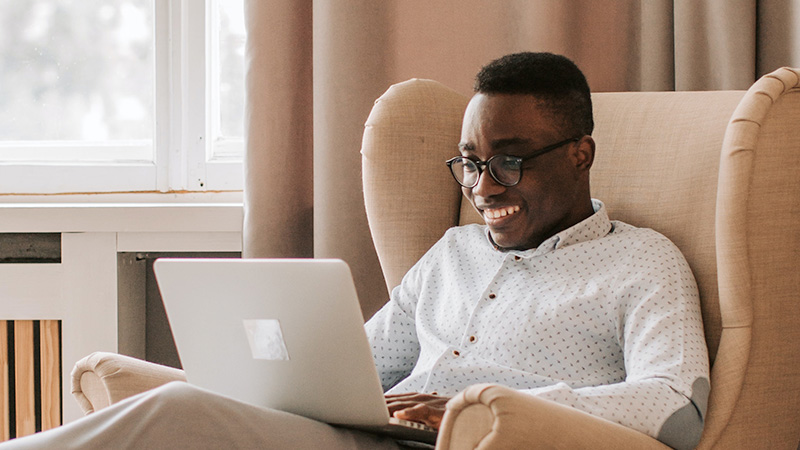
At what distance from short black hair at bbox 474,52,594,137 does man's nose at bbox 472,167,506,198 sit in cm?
13

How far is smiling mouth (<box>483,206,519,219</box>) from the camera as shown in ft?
4.26

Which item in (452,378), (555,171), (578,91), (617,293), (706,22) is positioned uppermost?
(706,22)

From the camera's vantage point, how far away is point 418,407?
105 cm

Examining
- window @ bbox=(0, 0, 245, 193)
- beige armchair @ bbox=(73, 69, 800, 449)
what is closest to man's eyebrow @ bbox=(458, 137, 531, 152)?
beige armchair @ bbox=(73, 69, 800, 449)

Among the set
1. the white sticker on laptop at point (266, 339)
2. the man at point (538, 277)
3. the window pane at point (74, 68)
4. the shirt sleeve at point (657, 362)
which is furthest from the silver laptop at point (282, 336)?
the window pane at point (74, 68)

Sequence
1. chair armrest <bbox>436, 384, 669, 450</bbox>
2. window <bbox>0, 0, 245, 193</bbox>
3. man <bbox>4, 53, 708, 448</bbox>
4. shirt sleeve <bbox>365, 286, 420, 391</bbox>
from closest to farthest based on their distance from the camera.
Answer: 1. chair armrest <bbox>436, 384, 669, 450</bbox>
2. man <bbox>4, 53, 708, 448</bbox>
3. shirt sleeve <bbox>365, 286, 420, 391</bbox>
4. window <bbox>0, 0, 245, 193</bbox>

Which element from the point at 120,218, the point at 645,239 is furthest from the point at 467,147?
the point at 120,218

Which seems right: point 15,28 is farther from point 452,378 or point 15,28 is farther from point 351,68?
point 452,378

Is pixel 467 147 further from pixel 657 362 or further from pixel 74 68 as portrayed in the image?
pixel 74 68

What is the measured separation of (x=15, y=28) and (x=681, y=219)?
5.72 ft

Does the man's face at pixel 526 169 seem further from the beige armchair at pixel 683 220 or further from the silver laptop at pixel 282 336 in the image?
the silver laptop at pixel 282 336

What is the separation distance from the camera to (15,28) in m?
2.21

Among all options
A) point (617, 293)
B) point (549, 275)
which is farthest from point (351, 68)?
point (617, 293)

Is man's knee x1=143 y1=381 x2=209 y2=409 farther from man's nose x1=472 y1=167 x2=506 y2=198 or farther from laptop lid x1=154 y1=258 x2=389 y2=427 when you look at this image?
man's nose x1=472 y1=167 x2=506 y2=198
